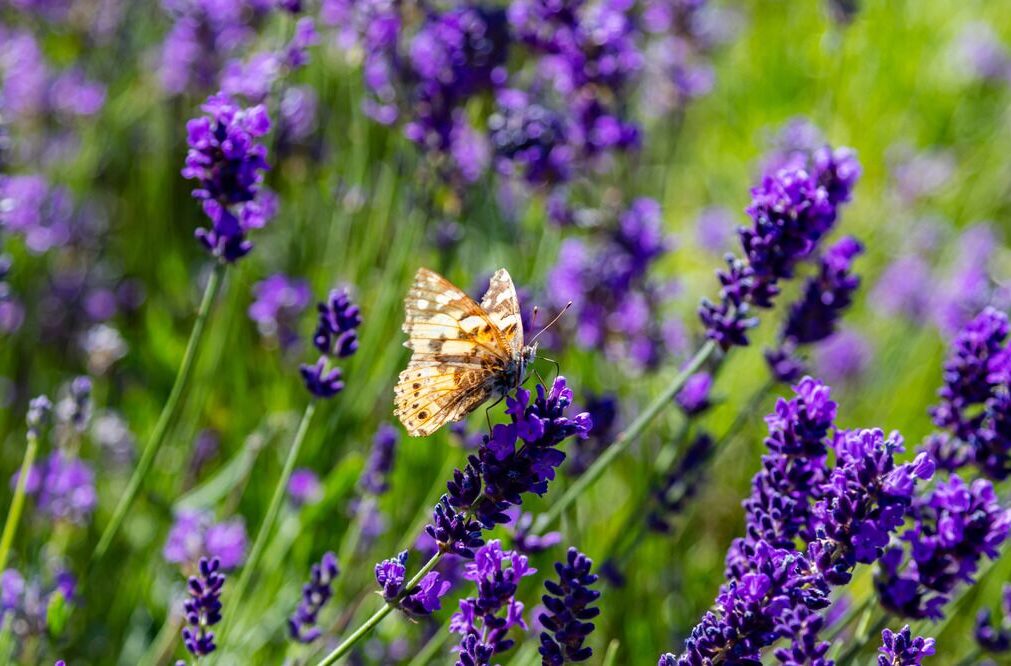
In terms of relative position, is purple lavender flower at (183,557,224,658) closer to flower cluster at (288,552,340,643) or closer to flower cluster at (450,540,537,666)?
flower cluster at (288,552,340,643)

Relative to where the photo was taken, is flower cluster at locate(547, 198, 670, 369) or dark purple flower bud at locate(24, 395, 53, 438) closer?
dark purple flower bud at locate(24, 395, 53, 438)

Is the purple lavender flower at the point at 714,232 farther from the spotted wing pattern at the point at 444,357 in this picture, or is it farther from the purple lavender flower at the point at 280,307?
the spotted wing pattern at the point at 444,357

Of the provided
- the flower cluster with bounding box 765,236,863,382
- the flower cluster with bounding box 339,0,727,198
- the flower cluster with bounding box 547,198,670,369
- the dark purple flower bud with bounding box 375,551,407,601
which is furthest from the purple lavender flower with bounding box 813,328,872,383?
the dark purple flower bud with bounding box 375,551,407,601

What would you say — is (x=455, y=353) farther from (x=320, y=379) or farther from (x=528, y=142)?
(x=528, y=142)

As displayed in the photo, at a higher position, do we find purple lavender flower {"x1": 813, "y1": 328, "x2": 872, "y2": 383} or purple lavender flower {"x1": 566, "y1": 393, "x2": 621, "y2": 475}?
purple lavender flower {"x1": 566, "y1": 393, "x2": 621, "y2": 475}

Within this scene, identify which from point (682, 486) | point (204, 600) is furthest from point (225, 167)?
point (682, 486)

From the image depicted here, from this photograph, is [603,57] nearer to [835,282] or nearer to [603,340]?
[603,340]

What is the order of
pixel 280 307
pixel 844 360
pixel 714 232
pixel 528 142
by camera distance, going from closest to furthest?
pixel 528 142, pixel 280 307, pixel 844 360, pixel 714 232
